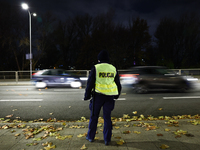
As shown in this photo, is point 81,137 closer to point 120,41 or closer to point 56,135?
point 56,135

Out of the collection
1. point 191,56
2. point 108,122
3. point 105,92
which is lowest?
point 108,122

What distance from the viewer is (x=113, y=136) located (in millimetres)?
3795

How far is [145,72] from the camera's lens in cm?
984

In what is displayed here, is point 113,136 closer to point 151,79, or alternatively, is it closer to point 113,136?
point 113,136

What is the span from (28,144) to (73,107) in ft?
11.4

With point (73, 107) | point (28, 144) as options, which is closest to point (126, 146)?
point (28, 144)

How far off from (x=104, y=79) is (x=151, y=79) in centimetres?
707

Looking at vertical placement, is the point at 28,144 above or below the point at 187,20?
below

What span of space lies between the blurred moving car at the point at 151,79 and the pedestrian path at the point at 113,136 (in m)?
5.32

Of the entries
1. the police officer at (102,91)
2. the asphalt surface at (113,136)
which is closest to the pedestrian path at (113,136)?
the asphalt surface at (113,136)

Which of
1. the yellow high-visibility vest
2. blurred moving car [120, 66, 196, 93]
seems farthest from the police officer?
blurred moving car [120, 66, 196, 93]

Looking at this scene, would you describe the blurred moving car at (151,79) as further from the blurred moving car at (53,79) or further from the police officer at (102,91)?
the police officer at (102,91)

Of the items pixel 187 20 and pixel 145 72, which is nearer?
pixel 145 72

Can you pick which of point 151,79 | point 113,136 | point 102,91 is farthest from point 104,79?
point 151,79
